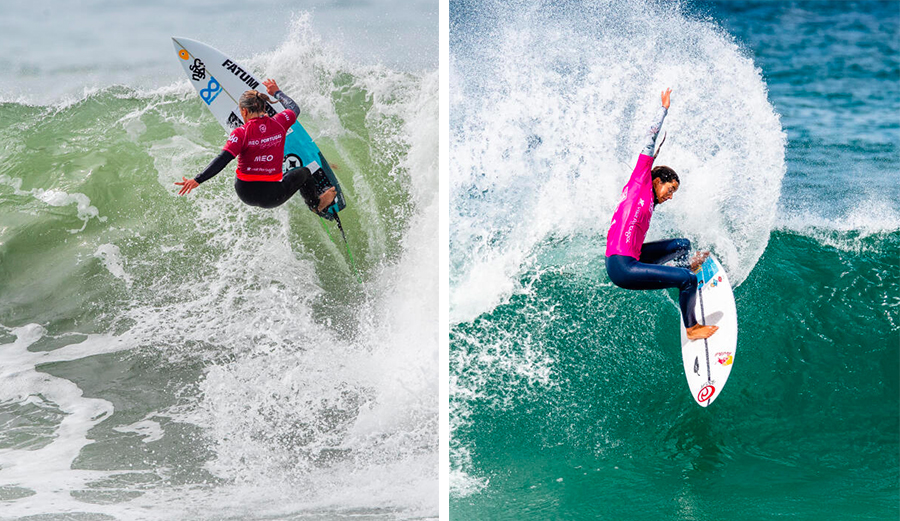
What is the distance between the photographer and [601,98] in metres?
3.96

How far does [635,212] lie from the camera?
263cm

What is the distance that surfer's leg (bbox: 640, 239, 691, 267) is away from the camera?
2.75 meters

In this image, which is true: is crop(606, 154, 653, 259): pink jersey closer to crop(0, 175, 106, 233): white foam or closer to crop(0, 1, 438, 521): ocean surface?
crop(0, 1, 438, 521): ocean surface

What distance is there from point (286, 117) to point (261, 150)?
0.67ft

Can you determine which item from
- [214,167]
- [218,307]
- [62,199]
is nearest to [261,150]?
[214,167]

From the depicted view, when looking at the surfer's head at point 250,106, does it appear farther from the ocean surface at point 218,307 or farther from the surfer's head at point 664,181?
the surfer's head at point 664,181

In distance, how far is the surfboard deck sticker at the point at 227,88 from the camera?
3.27 metres

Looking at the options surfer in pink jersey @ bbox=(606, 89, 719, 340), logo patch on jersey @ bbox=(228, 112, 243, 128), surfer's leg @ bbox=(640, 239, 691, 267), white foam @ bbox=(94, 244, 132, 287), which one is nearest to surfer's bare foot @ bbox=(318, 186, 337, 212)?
logo patch on jersey @ bbox=(228, 112, 243, 128)

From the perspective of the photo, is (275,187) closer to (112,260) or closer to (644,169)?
(644,169)

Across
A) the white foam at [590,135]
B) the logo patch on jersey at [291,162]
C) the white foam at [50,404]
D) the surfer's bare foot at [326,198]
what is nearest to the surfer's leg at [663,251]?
the white foam at [590,135]

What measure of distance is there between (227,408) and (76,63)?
3.96m

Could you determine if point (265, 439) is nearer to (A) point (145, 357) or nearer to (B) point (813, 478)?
(A) point (145, 357)

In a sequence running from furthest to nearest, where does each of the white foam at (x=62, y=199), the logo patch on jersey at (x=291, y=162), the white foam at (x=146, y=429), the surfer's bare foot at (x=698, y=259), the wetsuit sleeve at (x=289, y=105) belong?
the white foam at (x=62, y=199), the white foam at (x=146, y=429), the logo patch on jersey at (x=291, y=162), the wetsuit sleeve at (x=289, y=105), the surfer's bare foot at (x=698, y=259)

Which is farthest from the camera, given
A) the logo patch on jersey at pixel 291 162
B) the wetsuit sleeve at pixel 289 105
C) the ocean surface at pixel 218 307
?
the ocean surface at pixel 218 307
